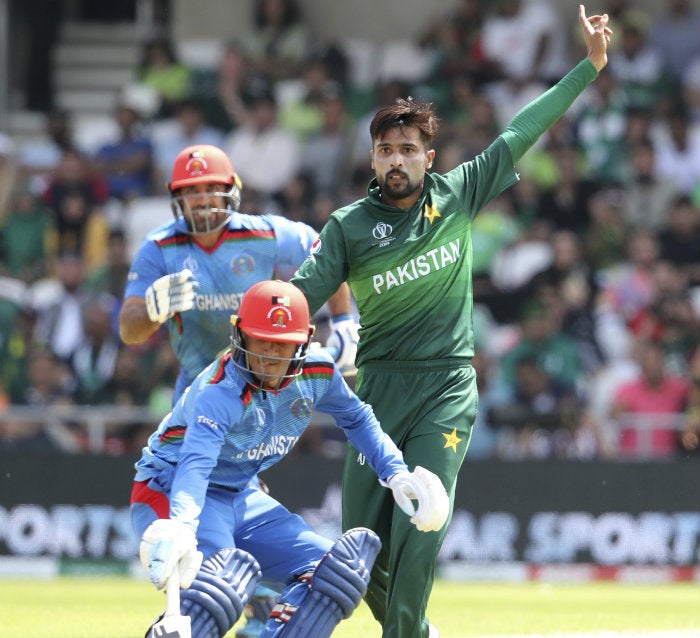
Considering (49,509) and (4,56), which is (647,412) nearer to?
(49,509)

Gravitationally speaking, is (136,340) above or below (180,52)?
below

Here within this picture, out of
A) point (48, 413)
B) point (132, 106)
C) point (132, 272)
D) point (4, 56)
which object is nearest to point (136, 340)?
point (132, 272)

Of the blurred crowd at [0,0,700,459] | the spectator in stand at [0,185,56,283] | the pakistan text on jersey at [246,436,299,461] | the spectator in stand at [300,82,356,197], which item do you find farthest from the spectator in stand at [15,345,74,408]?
the pakistan text on jersey at [246,436,299,461]

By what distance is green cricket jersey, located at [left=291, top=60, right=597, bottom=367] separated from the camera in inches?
246

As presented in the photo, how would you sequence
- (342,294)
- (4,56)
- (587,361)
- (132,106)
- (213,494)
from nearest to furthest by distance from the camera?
(213,494) < (342,294) < (587,361) < (132,106) < (4,56)

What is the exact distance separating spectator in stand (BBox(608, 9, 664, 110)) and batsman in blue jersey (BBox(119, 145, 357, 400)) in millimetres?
8374

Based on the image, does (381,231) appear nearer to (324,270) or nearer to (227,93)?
(324,270)

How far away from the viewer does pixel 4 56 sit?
57.6 ft

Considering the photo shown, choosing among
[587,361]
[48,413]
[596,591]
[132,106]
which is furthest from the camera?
[132,106]

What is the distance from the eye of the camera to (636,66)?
15.4 meters

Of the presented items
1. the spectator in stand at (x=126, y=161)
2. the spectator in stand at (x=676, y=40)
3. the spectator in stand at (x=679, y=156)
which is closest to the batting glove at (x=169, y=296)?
the spectator in stand at (x=126, y=161)

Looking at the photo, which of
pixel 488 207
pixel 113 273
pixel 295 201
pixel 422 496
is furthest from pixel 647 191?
pixel 422 496

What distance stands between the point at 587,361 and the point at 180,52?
638cm

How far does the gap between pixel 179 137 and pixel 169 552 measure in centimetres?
1050
